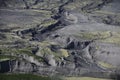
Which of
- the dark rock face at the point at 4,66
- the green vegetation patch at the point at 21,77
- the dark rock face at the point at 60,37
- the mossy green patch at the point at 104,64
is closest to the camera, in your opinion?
the green vegetation patch at the point at 21,77

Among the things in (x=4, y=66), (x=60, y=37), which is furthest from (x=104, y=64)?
(x=4, y=66)

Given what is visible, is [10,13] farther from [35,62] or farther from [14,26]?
[35,62]

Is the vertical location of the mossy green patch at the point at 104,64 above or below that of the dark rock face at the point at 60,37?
below

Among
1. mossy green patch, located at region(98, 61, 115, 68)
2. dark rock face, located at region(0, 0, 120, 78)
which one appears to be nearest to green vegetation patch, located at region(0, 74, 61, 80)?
dark rock face, located at region(0, 0, 120, 78)

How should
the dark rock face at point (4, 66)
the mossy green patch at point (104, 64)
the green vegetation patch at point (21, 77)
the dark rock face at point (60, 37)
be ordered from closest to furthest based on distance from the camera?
the green vegetation patch at point (21, 77) → the dark rock face at point (4, 66) → the dark rock face at point (60, 37) → the mossy green patch at point (104, 64)

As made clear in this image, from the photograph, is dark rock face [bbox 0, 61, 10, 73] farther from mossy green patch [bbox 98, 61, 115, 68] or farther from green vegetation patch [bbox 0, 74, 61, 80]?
mossy green patch [bbox 98, 61, 115, 68]

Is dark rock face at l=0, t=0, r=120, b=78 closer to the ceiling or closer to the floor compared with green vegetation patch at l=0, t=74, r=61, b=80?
closer to the ceiling

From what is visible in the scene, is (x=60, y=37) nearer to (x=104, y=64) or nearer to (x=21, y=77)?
(x=104, y=64)

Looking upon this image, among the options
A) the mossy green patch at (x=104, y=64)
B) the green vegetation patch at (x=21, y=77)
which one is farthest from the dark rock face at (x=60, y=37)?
the green vegetation patch at (x=21, y=77)

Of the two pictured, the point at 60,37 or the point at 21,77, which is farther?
the point at 60,37

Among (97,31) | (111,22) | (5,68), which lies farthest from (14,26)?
(5,68)

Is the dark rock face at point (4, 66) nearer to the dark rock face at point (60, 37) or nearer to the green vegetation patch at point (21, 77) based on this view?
the dark rock face at point (60, 37)
